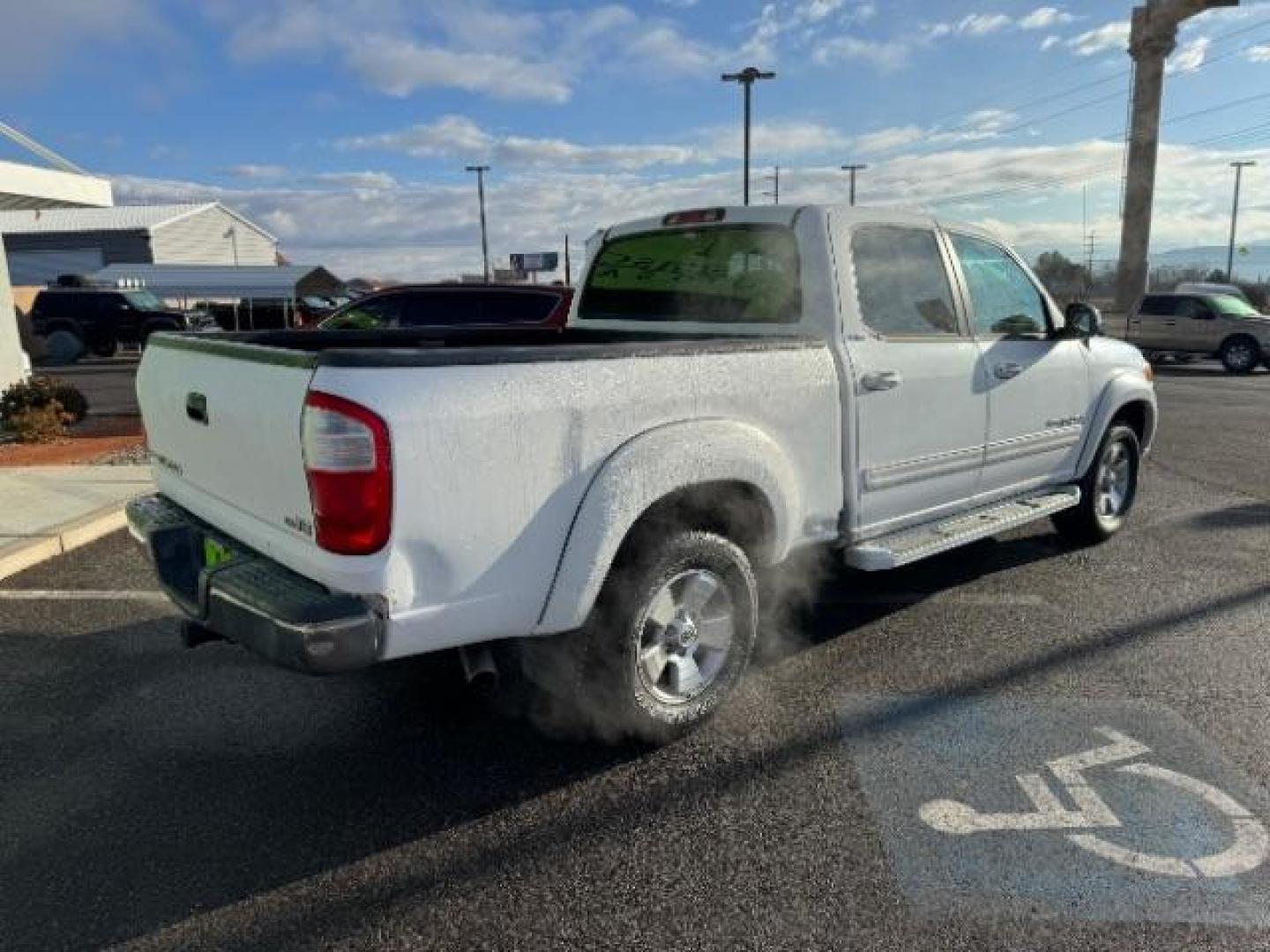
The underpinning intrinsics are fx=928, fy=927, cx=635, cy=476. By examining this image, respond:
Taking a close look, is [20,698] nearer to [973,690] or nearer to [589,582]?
[589,582]

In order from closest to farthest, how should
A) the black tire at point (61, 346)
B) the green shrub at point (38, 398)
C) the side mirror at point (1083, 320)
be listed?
the side mirror at point (1083, 320) < the green shrub at point (38, 398) < the black tire at point (61, 346)

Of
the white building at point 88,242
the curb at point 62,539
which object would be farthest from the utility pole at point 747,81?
the white building at point 88,242

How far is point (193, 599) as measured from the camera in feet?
10.4

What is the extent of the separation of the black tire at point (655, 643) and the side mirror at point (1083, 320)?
286 centimetres

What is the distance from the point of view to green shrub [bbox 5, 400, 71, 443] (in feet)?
32.4

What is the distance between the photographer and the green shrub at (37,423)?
9.87m

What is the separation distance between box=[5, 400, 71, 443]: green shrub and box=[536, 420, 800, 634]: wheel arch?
928 centimetres

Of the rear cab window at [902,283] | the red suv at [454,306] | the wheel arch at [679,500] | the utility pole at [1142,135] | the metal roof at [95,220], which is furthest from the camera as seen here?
the metal roof at [95,220]

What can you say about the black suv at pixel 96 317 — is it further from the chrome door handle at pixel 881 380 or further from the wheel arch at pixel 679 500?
the wheel arch at pixel 679 500

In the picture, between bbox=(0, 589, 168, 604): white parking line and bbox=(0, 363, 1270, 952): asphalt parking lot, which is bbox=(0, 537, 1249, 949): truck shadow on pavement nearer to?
bbox=(0, 363, 1270, 952): asphalt parking lot

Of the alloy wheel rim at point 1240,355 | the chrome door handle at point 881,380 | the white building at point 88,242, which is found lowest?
the alloy wheel rim at point 1240,355

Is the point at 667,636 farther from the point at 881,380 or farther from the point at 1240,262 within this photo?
the point at 1240,262

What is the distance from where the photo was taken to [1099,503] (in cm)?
586

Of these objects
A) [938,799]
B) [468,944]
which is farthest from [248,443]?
[938,799]
